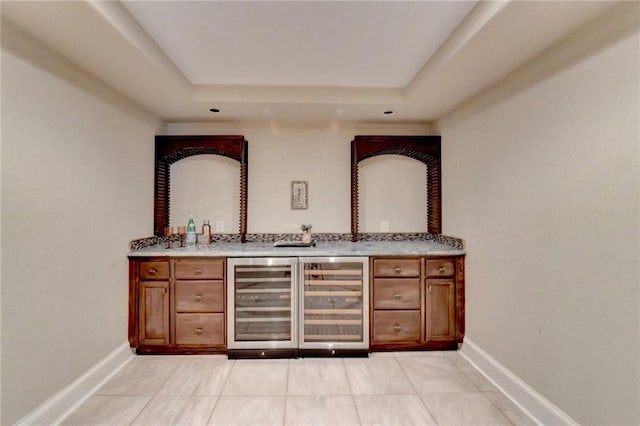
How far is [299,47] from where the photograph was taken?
2203 millimetres

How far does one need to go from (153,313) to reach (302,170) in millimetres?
2123

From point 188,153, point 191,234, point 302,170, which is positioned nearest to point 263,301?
point 191,234

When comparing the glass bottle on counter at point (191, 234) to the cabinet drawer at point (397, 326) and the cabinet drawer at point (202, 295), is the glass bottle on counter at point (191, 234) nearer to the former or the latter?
the cabinet drawer at point (202, 295)

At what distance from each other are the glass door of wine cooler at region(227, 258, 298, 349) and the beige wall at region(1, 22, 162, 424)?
3.21ft

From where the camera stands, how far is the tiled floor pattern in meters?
2.00

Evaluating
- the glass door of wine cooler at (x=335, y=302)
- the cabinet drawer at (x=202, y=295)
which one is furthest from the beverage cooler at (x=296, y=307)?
the cabinet drawer at (x=202, y=295)

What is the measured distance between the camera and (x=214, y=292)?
112 inches

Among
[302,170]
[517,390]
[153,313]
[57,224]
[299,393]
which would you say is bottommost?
[299,393]

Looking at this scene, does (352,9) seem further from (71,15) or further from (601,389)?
(601,389)

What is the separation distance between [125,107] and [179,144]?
0.68 m

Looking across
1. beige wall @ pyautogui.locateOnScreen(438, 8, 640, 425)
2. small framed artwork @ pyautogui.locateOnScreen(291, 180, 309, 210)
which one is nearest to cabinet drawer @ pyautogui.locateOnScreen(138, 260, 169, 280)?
small framed artwork @ pyautogui.locateOnScreen(291, 180, 309, 210)

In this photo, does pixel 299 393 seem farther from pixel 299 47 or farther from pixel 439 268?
pixel 299 47

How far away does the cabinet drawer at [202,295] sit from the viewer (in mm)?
2846

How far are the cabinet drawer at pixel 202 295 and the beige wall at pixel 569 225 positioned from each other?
2.34 metres
